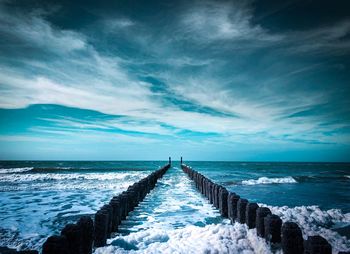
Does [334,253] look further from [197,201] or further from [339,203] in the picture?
[339,203]

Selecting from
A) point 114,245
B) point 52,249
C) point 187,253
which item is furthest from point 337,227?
point 52,249

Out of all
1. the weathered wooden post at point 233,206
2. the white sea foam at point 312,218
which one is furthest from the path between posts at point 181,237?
the white sea foam at point 312,218

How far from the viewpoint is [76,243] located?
4211 mm

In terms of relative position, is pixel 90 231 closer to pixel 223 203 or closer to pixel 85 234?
pixel 85 234

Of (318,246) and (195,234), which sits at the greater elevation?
(318,246)

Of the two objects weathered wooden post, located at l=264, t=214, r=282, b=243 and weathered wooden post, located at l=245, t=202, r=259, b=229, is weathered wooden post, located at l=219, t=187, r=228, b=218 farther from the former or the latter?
weathered wooden post, located at l=264, t=214, r=282, b=243

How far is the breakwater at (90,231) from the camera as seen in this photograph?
3.46 m

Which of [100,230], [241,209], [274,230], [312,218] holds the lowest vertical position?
[312,218]

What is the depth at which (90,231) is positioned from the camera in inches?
184

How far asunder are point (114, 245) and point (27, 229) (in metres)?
3.43

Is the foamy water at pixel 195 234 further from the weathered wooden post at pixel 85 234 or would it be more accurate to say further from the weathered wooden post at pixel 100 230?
the weathered wooden post at pixel 85 234

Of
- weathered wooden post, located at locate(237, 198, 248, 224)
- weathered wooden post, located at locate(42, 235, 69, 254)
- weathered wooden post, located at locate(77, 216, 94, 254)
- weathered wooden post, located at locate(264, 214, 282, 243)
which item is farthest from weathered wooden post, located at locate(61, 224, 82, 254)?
weathered wooden post, located at locate(237, 198, 248, 224)

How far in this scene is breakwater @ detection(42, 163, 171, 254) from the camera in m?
3.46

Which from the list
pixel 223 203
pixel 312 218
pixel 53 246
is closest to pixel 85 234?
pixel 53 246
